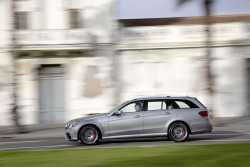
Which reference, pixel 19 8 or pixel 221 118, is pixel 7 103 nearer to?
pixel 19 8

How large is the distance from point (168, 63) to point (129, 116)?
45.7 feet

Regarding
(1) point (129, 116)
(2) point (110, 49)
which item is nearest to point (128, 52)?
(2) point (110, 49)

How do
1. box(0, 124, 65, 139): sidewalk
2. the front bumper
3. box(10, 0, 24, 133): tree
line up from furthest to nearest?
1. box(10, 0, 24, 133): tree
2. box(0, 124, 65, 139): sidewalk
3. the front bumper

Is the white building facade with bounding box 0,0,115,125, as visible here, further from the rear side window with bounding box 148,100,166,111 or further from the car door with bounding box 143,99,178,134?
the car door with bounding box 143,99,178,134

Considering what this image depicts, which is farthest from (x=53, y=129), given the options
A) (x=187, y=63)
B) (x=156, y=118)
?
(x=156, y=118)

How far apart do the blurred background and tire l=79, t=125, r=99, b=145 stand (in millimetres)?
13310

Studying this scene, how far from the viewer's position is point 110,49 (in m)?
31.3

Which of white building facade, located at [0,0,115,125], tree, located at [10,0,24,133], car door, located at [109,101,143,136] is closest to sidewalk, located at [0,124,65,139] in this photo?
tree, located at [10,0,24,133]

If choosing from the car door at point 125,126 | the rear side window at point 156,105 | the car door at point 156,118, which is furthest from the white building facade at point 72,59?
the car door at point 125,126

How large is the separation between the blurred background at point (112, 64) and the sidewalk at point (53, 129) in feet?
5.94

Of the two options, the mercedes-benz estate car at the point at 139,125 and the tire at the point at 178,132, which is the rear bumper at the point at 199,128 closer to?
the mercedes-benz estate car at the point at 139,125

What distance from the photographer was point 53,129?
27.5 metres

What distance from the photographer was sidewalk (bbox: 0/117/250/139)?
24.2m

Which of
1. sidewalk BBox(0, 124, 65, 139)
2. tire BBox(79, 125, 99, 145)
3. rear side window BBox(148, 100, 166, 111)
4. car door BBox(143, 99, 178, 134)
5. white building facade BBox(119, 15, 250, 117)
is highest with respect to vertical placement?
white building facade BBox(119, 15, 250, 117)
